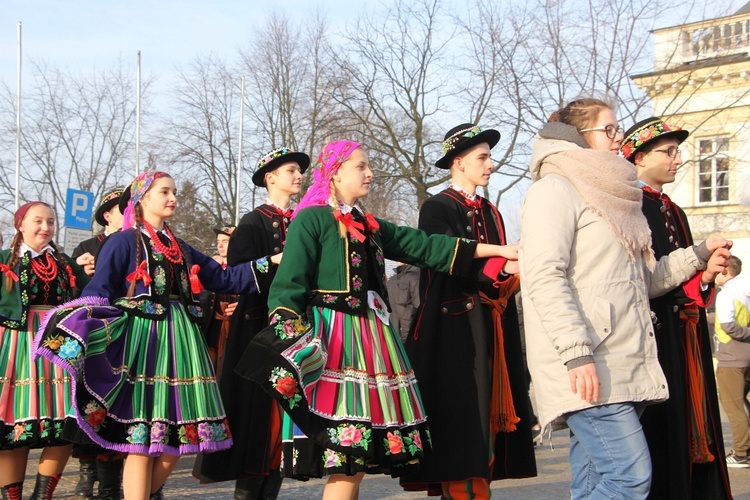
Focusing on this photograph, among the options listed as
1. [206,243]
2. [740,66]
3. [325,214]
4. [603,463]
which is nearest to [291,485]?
[325,214]

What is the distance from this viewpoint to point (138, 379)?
15.6ft

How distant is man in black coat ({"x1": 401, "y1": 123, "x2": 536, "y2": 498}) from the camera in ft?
15.2

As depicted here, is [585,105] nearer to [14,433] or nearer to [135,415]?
[135,415]

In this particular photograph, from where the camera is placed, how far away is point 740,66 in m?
20.1

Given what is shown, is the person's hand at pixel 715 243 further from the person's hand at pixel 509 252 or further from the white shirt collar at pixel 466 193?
the white shirt collar at pixel 466 193

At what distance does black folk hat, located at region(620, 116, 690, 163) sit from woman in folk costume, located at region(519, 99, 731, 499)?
1.27 metres

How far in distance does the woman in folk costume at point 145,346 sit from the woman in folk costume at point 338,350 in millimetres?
953

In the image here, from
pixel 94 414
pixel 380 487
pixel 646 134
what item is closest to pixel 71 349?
pixel 94 414

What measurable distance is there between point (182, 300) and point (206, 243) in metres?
24.6

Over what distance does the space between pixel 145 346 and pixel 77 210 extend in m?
11.0

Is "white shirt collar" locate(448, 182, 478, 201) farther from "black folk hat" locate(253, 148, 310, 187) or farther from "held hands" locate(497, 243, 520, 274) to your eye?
"black folk hat" locate(253, 148, 310, 187)

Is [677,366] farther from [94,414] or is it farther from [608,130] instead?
[94,414]

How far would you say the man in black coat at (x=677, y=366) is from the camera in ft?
14.8

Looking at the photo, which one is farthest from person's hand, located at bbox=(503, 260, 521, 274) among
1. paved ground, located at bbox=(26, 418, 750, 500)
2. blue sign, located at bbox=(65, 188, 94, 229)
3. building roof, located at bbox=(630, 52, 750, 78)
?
building roof, located at bbox=(630, 52, 750, 78)
